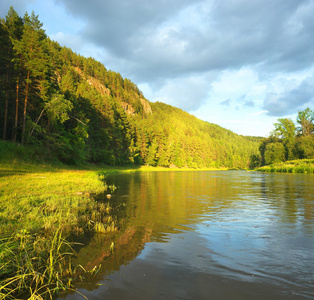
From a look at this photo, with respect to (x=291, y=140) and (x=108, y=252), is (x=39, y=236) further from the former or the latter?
(x=291, y=140)

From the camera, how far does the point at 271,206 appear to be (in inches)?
643

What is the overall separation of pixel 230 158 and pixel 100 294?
195m

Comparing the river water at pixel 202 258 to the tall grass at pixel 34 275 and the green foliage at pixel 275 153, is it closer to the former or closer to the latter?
the tall grass at pixel 34 275

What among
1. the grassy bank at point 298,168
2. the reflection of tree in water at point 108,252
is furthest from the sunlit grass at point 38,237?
the grassy bank at point 298,168

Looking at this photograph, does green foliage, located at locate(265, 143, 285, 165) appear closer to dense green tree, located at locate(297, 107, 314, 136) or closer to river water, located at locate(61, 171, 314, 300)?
dense green tree, located at locate(297, 107, 314, 136)

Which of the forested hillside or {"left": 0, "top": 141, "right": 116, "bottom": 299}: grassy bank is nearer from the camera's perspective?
{"left": 0, "top": 141, "right": 116, "bottom": 299}: grassy bank

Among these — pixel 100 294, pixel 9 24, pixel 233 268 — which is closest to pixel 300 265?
pixel 233 268

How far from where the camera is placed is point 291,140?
321 ft

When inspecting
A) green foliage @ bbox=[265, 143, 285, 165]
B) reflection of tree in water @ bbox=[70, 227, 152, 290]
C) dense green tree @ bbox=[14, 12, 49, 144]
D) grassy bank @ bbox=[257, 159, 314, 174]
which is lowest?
reflection of tree in water @ bbox=[70, 227, 152, 290]

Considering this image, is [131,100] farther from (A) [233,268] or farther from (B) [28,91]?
(A) [233,268]

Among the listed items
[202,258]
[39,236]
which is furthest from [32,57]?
[202,258]

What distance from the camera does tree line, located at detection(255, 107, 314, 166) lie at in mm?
81438

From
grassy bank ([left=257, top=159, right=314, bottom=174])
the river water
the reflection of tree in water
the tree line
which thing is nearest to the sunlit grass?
the reflection of tree in water

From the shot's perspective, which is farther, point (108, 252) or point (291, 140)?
point (291, 140)
